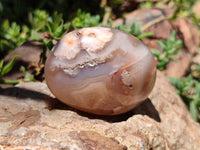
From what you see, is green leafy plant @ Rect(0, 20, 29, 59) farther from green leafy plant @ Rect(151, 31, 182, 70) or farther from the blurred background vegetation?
green leafy plant @ Rect(151, 31, 182, 70)

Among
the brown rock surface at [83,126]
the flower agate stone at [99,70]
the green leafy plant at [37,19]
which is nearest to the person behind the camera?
the brown rock surface at [83,126]

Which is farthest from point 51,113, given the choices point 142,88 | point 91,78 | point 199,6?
point 199,6

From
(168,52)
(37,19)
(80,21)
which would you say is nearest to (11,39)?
(37,19)

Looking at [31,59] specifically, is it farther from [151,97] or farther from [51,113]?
[151,97]

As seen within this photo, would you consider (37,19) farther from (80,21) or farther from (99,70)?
(99,70)

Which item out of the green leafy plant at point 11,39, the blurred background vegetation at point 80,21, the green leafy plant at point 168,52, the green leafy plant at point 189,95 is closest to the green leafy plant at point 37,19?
the blurred background vegetation at point 80,21

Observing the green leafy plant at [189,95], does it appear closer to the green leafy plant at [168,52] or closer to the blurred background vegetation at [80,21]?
the blurred background vegetation at [80,21]
